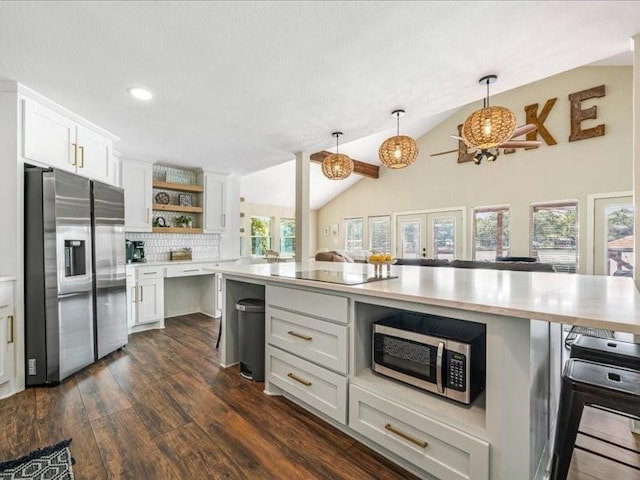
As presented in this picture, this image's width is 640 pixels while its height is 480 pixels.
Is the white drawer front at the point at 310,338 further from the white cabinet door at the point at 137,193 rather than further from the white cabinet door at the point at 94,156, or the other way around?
the white cabinet door at the point at 137,193

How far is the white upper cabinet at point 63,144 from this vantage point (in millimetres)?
2324

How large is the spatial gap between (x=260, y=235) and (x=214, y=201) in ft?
11.9

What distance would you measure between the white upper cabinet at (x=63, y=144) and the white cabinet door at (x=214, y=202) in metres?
1.63

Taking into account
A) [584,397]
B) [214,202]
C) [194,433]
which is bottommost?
[194,433]

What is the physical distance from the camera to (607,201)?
16.4ft

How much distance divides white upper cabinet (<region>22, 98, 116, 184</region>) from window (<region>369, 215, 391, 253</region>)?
21.5 feet

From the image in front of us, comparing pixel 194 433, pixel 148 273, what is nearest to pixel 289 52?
pixel 194 433

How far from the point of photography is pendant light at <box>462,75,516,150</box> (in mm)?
2285

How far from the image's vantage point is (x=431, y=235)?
23.9 ft

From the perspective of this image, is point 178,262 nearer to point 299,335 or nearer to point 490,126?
point 299,335

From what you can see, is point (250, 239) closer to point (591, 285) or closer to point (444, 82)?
point (444, 82)

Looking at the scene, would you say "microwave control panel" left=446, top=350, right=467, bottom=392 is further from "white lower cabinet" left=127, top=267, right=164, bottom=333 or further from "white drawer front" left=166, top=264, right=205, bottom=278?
"white lower cabinet" left=127, top=267, right=164, bottom=333

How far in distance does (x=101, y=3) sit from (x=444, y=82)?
2.19m

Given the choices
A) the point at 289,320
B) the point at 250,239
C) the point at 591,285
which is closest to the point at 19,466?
the point at 289,320
